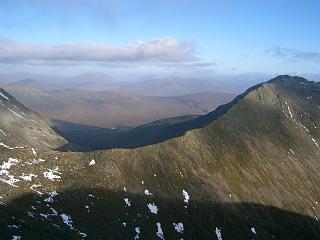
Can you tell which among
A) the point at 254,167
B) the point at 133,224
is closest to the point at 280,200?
the point at 254,167

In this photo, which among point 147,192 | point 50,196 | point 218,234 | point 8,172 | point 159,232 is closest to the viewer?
point 50,196

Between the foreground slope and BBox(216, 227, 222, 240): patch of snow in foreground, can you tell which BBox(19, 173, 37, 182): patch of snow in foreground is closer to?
the foreground slope

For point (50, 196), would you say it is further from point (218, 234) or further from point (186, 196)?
point (218, 234)

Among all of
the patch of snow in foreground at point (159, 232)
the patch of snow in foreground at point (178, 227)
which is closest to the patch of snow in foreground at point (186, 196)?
the patch of snow in foreground at point (178, 227)

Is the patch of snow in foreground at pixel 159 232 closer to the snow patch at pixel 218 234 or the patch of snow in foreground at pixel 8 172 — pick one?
the snow patch at pixel 218 234

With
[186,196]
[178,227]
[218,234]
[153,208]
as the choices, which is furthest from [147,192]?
[218,234]

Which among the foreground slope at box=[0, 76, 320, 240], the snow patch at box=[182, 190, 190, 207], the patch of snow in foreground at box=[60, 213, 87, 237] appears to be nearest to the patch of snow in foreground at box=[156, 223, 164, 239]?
the foreground slope at box=[0, 76, 320, 240]

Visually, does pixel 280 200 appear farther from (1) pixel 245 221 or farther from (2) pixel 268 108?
(2) pixel 268 108
